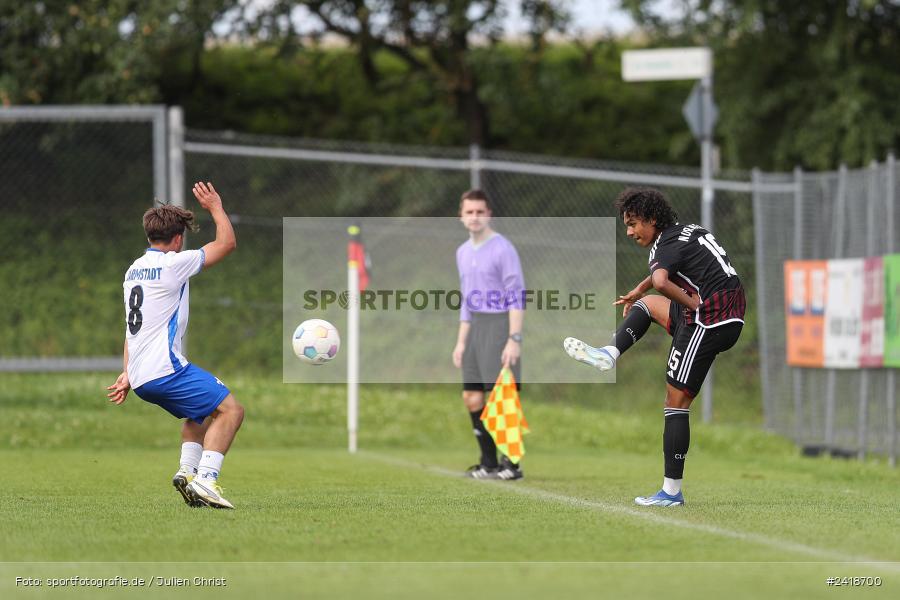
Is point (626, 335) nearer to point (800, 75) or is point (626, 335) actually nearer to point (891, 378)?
point (891, 378)

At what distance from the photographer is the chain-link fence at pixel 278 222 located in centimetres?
1320

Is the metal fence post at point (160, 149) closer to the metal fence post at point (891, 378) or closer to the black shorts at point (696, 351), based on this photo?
the metal fence post at point (891, 378)

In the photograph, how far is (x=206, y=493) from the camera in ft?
24.1

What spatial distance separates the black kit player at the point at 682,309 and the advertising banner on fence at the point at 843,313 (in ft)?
15.6

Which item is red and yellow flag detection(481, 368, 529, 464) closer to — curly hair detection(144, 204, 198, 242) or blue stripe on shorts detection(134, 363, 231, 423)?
blue stripe on shorts detection(134, 363, 231, 423)

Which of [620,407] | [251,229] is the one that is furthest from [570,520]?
[251,229]

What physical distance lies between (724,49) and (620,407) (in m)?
6.30

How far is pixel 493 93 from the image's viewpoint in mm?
19438

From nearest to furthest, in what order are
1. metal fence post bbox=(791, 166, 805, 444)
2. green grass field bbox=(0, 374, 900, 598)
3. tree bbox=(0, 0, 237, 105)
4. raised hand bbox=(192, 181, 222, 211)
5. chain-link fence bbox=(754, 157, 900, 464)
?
1. green grass field bbox=(0, 374, 900, 598)
2. raised hand bbox=(192, 181, 222, 211)
3. chain-link fence bbox=(754, 157, 900, 464)
4. metal fence post bbox=(791, 166, 805, 444)
5. tree bbox=(0, 0, 237, 105)

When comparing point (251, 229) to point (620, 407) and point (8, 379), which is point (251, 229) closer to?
point (8, 379)

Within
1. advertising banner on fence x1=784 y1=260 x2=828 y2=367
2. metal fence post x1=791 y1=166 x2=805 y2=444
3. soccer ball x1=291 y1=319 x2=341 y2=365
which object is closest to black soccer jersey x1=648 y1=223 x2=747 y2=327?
soccer ball x1=291 y1=319 x2=341 y2=365

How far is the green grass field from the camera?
517 cm

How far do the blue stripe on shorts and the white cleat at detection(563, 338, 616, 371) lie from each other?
2.05m

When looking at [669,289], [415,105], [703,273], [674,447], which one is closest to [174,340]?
[669,289]
